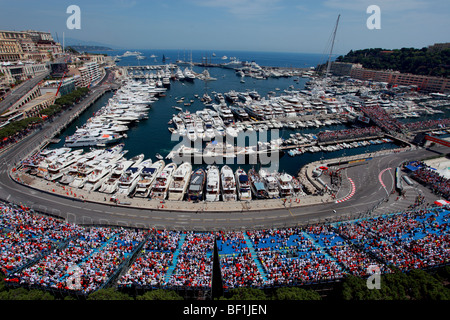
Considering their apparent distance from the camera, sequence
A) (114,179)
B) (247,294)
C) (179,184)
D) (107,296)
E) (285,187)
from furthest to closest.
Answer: (114,179) < (179,184) < (285,187) < (247,294) < (107,296)

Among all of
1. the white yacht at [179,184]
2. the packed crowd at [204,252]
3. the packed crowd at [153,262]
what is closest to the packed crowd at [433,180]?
the packed crowd at [204,252]

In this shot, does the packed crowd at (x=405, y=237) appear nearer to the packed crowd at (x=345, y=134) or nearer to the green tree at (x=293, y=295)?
the green tree at (x=293, y=295)

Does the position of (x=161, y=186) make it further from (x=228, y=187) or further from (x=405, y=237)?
(x=405, y=237)

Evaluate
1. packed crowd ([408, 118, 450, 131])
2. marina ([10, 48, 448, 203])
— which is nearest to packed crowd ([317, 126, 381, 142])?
marina ([10, 48, 448, 203])

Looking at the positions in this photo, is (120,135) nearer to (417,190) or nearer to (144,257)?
(144,257)

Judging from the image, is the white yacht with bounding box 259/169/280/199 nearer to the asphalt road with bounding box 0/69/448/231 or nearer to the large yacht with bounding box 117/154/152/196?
the asphalt road with bounding box 0/69/448/231

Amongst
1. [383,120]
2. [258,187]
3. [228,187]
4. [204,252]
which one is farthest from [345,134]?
[204,252]
